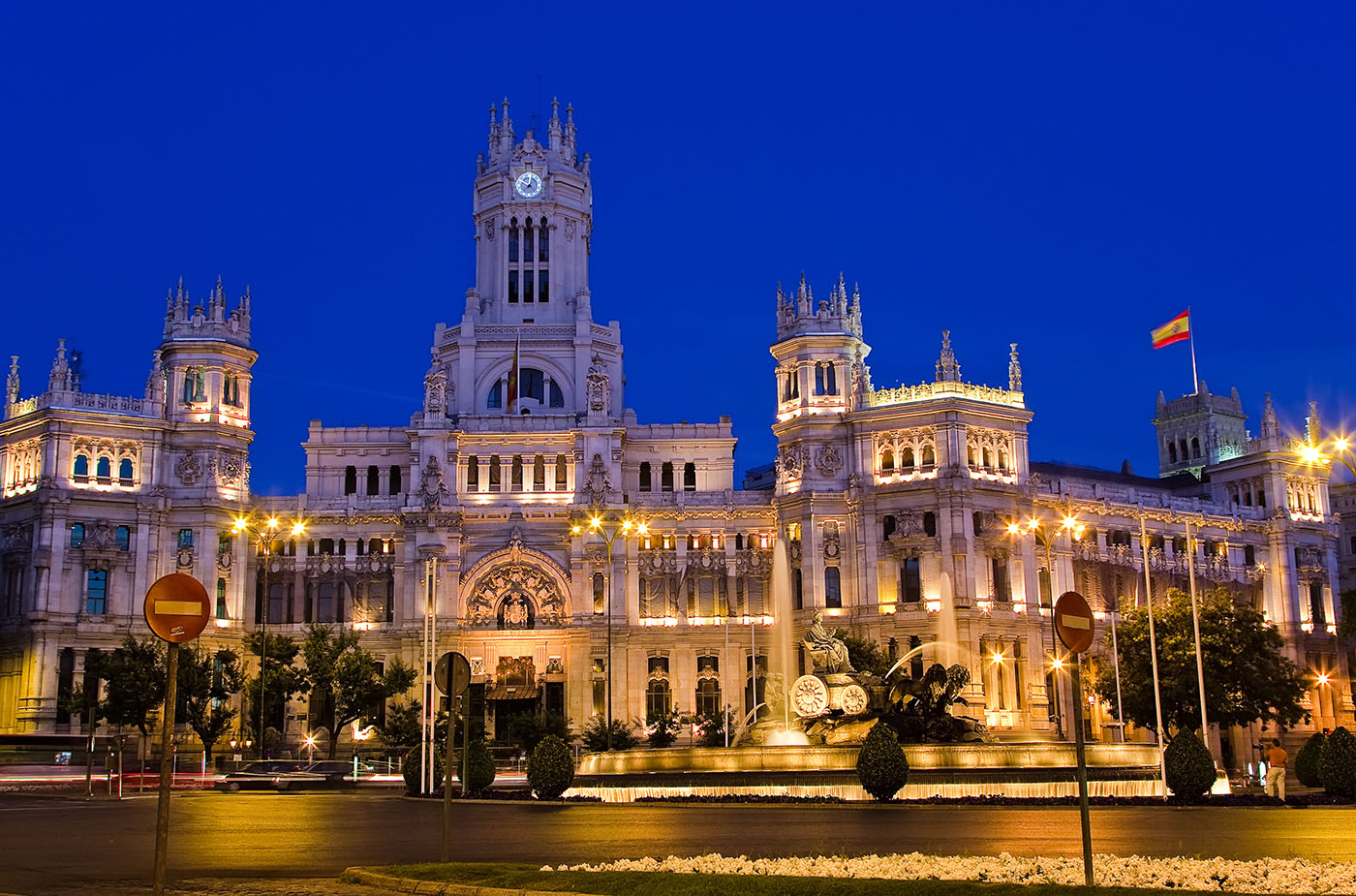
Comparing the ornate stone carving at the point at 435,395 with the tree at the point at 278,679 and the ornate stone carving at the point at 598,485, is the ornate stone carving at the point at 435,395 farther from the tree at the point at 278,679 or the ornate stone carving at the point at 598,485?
the tree at the point at 278,679

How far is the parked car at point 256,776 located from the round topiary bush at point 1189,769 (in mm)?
37717

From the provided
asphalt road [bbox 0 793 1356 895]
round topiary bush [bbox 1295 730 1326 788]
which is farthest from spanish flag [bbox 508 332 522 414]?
round topiary bush [bbox 1295 730 1326 788]

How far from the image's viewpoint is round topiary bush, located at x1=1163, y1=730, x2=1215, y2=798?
139ft

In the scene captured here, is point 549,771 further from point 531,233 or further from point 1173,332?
point 531,233

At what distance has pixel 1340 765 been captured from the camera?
42969mm

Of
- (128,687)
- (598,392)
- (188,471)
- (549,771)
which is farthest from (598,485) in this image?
(549,771)

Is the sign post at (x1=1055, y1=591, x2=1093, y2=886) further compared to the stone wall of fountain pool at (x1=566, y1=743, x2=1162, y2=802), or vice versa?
the stone wall of fountain pool at (x1=566, y1=743, x2=1162, y2=802)

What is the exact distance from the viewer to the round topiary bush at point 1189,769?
139 ft

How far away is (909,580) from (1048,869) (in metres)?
80.5

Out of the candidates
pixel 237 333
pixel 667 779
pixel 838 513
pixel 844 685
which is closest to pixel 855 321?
pixel 838 513

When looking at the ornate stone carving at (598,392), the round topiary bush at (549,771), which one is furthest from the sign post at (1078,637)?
the ornate stone carving at (598,392)

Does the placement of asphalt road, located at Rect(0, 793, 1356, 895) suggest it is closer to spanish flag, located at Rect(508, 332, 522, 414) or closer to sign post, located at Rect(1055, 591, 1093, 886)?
sign post, located at Rect(1055, 591, 1093, 886)

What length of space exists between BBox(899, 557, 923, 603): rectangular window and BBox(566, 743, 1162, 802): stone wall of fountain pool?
47440mm

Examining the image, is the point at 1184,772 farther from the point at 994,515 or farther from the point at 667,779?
the point at 994,515
